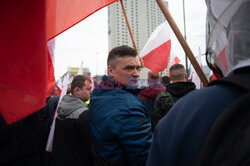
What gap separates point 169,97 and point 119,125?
138cm

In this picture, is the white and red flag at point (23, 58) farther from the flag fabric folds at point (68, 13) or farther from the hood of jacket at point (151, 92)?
the hood of jacket at point (151, 92)

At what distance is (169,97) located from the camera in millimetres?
2428

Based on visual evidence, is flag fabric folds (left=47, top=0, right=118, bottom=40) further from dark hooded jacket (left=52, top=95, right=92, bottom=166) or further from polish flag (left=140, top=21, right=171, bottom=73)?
polish flag (left=140, top=21, right=171, bottom=73)

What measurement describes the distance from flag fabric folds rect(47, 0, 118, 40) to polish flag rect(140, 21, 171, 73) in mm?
2769

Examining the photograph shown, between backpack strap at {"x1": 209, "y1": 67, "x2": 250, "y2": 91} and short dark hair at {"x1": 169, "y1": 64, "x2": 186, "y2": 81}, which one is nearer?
backpack strap at {"x1": 209, "y1": 67, "x2": 250, "y2": 91}

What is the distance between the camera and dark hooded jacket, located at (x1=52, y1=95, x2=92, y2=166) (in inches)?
80.5

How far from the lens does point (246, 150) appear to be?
386 mm

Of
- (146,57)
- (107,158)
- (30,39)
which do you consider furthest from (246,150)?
(146,57)

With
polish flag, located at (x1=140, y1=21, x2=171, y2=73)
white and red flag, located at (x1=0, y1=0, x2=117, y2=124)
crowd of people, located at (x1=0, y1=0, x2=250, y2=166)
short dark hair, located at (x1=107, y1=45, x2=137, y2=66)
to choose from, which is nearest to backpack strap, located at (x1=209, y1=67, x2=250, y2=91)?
crowd of people, located at (x1=0, y1=0, x2=250, y2=166)

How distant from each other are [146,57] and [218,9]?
3971mm

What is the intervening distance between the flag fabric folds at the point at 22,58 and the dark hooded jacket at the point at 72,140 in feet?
3.19

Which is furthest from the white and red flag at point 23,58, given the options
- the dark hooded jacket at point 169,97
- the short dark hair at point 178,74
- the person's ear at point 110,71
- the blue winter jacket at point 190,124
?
the short dark hair at point 178,74

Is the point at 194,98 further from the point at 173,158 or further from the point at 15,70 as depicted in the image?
the point at 15,70

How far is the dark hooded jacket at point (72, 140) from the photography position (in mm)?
2045
